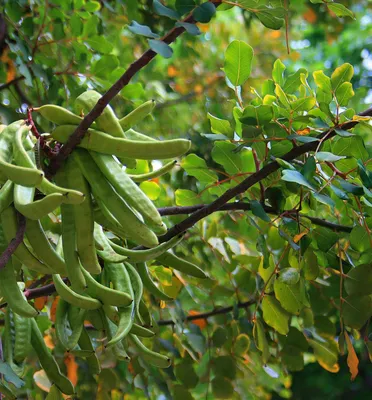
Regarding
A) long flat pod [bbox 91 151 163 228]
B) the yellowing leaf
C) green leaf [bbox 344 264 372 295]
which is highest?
long flat pod [bbox 91 151 163 228]

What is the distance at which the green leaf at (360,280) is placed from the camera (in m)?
1.03

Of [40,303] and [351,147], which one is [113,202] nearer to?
[351,147]

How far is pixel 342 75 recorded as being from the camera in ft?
3.14

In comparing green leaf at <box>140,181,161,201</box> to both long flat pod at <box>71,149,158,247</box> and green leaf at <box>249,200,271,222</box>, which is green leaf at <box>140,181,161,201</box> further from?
long flat pod at <box>71,149,158,247</box>

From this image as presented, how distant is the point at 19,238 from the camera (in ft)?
2.48

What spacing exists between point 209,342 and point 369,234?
1.64 feet

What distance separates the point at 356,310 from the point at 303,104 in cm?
36

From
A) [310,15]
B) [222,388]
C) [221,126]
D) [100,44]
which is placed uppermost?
[221,126]

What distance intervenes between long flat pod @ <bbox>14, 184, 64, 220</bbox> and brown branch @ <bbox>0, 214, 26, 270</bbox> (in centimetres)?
5

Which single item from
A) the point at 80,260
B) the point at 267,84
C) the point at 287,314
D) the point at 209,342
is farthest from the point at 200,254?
the point at 80,260

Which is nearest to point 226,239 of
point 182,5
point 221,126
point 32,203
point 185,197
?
point 185,197

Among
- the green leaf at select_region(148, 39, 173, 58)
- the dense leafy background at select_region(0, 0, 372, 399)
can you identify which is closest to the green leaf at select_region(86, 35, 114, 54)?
the dense leafy background at select_region(0, 0, 372, 399)

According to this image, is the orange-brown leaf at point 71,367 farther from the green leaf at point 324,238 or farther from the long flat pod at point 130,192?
the long flat pod at point 130,192

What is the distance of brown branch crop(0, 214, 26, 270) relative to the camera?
2.44 feet
